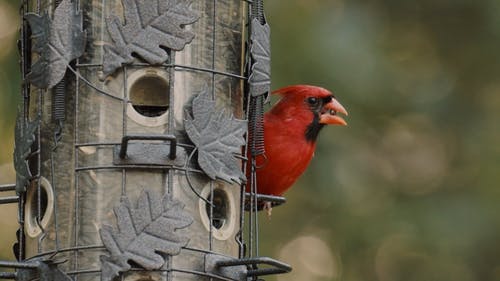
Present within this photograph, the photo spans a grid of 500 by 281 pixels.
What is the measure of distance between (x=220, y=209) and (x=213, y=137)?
0.45 metres

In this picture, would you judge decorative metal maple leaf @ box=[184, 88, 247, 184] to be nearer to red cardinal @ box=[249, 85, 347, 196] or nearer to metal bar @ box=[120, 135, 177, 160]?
metal bar @ box=[120, 135, 177, 160]

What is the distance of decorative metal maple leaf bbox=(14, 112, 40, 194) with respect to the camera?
7.92 metres

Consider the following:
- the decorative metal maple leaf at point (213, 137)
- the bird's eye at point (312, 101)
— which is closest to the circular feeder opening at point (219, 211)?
the decorative metal maple leaf at point (213, 137)

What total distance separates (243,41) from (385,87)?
5342 millimetres

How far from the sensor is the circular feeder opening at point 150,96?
311 inches

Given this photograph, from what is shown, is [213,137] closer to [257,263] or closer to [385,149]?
[257,263]

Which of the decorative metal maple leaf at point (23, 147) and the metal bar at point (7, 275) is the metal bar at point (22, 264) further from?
the decorative metal maple leaf at point (23, 147)

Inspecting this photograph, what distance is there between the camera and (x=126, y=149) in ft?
25.4

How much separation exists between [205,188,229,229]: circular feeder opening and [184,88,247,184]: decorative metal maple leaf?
0.76 feet

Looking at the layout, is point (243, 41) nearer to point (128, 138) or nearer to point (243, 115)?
point (243, 115)

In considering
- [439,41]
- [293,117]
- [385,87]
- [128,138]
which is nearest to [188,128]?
[128,138]

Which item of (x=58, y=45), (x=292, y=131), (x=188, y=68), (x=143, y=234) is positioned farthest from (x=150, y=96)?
(x=292, y=131)

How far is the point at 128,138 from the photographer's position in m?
7.57

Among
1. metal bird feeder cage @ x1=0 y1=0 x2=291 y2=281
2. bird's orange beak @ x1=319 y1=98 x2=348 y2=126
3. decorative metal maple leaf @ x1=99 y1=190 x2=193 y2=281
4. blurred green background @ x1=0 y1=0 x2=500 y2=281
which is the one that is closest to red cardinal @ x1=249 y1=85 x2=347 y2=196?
bird's orange beak @ x1=319 y1=98 x2=348 y2=126
